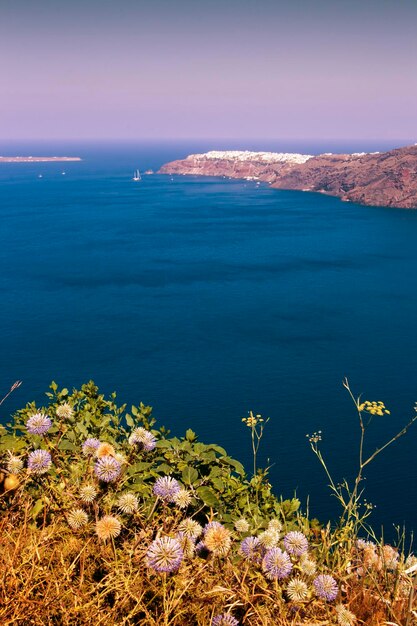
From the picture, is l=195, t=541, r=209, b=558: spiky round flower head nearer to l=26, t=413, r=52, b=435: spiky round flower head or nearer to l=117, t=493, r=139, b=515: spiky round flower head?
l=117, t=493, r=139, b=515: spiky round flower head

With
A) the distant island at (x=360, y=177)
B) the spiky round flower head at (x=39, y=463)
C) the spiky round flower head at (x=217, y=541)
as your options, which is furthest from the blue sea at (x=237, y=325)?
the distant island at (x=360, y=177)

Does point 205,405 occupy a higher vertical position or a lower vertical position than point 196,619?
lower

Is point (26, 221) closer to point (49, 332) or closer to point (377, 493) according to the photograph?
point (49, 332)

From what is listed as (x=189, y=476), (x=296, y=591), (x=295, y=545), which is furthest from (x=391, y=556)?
(x=189, y=476)

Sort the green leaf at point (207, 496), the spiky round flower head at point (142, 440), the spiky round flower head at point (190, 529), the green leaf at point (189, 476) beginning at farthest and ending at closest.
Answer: the green leaf at point (189, 476)
the green leaf at point (207, 496)
the spiky round flower head at point (142, 440)
the spiky round flower head at point (190, 529)

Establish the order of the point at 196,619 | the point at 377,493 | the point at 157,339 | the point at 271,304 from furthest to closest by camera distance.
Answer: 1. the point at 271,304
2. the point at 157,339
3. the point at 377,493
4. the point at 196,619

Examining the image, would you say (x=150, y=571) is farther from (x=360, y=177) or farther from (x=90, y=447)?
(x=360, y=177)

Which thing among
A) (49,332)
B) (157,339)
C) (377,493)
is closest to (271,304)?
(157,339)

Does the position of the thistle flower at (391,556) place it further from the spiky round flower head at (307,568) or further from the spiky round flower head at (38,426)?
the spiky round flower head at (38,426)
